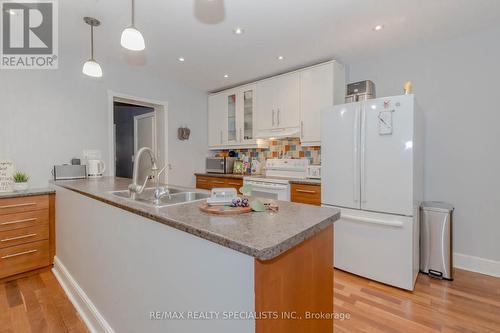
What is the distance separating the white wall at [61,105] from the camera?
255cm

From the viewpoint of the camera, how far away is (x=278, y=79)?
3471mm

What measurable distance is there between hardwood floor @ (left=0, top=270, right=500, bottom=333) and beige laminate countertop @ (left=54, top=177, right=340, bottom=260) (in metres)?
1.08

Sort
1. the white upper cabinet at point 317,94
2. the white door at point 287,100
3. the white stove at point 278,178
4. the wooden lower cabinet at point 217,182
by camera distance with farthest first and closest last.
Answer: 1. the wooden lower cabinet at point 217,182
2. the white door at point 287,100
3. the white stove at point 278,178
4. the white upper cabinet at point 317,94

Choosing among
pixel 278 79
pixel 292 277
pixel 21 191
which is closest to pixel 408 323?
pixel 292 277

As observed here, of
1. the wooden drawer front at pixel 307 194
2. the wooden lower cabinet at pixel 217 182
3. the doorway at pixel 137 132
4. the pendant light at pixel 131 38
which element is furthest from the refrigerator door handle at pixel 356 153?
the doorway at pixel 137 132

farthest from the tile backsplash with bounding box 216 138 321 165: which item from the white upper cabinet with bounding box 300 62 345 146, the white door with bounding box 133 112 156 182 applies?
the white door with bounding box 133 112 156 182

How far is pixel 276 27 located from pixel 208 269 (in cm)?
224

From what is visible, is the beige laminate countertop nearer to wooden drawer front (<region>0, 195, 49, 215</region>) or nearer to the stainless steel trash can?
wooden drawer front (<region>0, 195, 49, 215</region>)

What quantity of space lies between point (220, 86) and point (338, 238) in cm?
305

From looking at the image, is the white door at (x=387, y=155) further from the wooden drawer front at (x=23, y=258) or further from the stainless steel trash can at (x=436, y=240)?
the wooden drawer front at (x=23, y=258)

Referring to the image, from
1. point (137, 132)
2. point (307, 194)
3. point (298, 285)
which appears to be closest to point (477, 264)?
point (307, 194)

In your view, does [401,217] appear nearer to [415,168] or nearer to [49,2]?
[415,168]

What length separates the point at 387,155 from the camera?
2.19m

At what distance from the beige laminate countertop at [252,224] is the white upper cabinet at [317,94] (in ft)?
6.46
